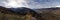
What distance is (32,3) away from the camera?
0.79 meters

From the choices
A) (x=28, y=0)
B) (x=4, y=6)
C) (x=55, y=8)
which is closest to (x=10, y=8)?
(x=4, y=6)

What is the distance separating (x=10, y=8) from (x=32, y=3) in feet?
0.56

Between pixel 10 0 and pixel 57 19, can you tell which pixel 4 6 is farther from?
pixel 57 19

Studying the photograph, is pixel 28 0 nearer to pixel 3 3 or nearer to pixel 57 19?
pixel 3 3

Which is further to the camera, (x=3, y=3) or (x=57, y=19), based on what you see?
(x=57, y=19)

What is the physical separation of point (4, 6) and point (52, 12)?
13.8 inches

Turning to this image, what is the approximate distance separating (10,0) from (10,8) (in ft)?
0.33

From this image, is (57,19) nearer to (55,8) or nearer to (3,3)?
(55,8)

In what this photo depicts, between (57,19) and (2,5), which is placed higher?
(2,5)

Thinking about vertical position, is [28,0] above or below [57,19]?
above

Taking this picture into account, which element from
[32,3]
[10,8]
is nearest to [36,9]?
[32,3]

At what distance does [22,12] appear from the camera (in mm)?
740

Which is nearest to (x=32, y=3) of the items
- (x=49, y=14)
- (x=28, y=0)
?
(x=28, y=0)

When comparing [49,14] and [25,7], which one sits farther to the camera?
[49,14]
